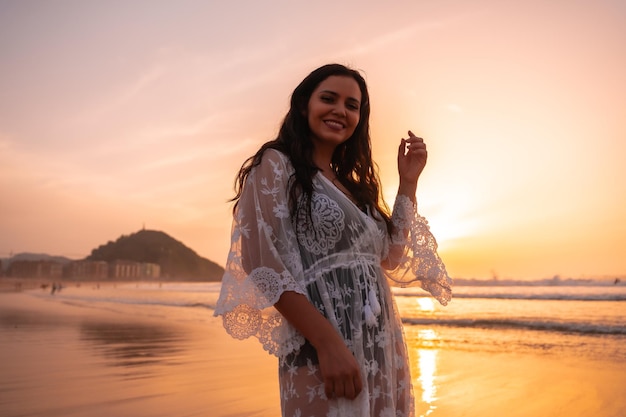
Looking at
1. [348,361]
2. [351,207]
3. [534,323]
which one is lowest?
[534,323]

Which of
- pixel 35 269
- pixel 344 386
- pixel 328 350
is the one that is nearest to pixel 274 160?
pixel 328 350

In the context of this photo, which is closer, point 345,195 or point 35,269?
point 345,195

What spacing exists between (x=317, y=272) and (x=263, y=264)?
0.59 ft

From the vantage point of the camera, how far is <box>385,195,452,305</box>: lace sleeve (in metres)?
2.08

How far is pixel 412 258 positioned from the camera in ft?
6.85

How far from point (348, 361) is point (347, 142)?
93 cm

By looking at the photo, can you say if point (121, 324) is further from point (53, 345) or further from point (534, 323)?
point (534, 323)

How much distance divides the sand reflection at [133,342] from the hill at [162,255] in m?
137

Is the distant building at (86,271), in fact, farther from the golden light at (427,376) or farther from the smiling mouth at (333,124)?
the smiling mouth at (333,124)

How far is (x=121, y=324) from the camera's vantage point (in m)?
13.0

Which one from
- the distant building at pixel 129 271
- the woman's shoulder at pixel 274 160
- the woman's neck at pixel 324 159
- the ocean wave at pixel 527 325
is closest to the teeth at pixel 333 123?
the woman's neck at pixel 324 159

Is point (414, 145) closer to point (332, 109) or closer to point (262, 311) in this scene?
point (332, 109)

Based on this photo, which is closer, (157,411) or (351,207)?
(351,207)

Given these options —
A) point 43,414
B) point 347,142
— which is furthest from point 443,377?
point 347,142
